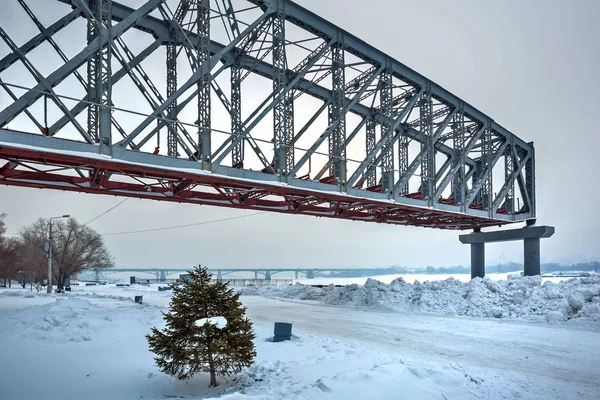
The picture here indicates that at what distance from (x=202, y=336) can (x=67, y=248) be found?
4989 cm

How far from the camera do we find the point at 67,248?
170 ft

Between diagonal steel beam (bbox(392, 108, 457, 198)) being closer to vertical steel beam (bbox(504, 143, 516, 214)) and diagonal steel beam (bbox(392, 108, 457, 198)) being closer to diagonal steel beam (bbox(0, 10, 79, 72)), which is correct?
vertical steel beam (bbox(504, 143, 516, 214))

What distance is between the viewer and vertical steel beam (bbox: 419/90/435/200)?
26.7m

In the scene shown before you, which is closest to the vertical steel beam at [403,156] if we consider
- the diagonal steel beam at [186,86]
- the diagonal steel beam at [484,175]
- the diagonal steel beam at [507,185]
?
the diagonal steel beam at [484,175]

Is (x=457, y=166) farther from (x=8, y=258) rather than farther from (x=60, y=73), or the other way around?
(x=8, y=258)

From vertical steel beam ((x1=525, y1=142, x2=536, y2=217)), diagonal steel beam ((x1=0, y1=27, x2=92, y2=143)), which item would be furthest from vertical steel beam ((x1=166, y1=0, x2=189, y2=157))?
vertical steel beam ((x1=525, y1=142, x2=536, y2=217))

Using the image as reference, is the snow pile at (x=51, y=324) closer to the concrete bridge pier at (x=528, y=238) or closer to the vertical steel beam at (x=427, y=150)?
the vertical steel beam at (x=427, y=150)

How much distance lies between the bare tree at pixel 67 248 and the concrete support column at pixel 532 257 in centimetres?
4758

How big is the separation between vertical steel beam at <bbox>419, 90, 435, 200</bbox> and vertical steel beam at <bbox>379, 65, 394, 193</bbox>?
11.1 ft

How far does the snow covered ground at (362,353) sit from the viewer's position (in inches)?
353

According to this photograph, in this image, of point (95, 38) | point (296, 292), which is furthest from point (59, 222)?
point (95, 38)

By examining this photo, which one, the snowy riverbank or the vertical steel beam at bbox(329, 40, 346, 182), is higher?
the vertical steel beam at bbox(329, 40, 346, 182)

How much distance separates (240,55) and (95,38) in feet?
28.9

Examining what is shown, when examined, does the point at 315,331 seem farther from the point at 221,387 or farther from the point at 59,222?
the point at 59,222
